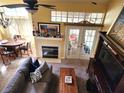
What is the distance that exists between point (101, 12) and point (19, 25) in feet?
16.7

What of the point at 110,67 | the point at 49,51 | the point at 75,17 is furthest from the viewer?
the point at 49,51

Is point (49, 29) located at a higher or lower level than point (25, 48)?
higher

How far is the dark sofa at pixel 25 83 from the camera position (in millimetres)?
3143

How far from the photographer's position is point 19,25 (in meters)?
7.30

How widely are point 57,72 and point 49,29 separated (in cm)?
216

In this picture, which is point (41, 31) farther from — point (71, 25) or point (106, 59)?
point (106, 59)

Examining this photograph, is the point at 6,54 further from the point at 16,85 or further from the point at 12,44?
the point at 16,85

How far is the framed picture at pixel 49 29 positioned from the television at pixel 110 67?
2514mm

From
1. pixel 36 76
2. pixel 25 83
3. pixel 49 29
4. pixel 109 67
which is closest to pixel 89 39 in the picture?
pixel 49 29

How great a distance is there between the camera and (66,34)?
5.71 meters

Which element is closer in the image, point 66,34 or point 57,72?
point 57,72

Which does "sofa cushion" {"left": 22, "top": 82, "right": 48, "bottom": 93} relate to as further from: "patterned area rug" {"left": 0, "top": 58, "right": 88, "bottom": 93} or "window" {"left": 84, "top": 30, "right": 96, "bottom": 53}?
"window" {"left": 84, "top": 30, "right": 96, "bottom": 53}

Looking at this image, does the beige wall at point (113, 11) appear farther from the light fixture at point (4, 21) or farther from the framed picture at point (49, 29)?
the light fixture at point (4, 21)

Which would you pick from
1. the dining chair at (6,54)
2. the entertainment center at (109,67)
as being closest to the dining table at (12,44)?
the dining chair at (6,54)
